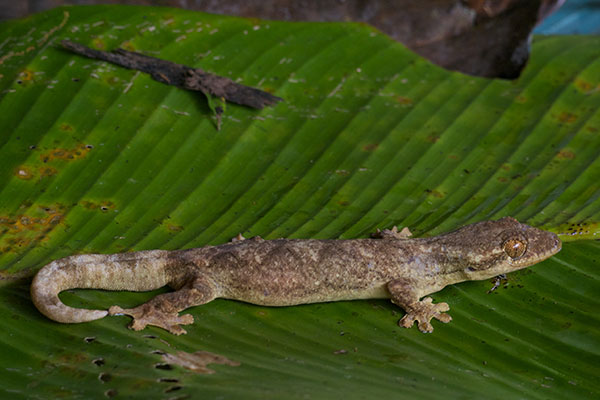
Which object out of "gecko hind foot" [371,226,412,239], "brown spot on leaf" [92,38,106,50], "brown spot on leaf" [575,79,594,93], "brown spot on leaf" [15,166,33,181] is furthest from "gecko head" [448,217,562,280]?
"brown spot on leaf" [92,38,106,50]

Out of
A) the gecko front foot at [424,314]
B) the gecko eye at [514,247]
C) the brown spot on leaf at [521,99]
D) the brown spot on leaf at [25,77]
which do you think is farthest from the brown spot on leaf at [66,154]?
the brown spot on leaf at [521,99]

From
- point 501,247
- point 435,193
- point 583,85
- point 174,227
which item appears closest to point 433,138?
point 435,193

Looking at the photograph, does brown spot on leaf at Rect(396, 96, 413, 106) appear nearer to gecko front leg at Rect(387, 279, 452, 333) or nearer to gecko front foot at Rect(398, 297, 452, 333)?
gecko front leg at Rect(387, 279, 452, 333)

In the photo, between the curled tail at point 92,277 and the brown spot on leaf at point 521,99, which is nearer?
the curled tail at point 92,277

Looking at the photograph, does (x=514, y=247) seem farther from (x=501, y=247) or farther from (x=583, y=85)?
(x=583, y=85)

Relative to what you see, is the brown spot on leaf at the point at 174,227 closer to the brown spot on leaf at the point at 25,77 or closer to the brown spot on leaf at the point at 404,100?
the brown spot on leaf at the point at 25,77

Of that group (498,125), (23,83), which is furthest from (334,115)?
(23,83)
